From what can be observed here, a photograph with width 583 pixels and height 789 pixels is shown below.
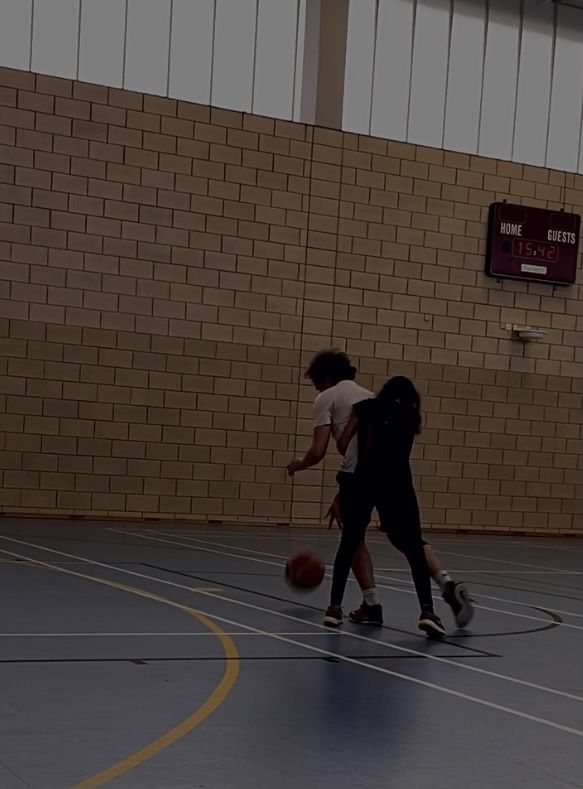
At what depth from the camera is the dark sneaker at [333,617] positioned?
8.49 m

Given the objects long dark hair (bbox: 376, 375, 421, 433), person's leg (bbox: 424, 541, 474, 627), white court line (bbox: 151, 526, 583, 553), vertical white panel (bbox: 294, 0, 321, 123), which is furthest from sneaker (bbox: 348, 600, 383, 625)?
vertical white panel (bbox: 294, 0, 321, 123)

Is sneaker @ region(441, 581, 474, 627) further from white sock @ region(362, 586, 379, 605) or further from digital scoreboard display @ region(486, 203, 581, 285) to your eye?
digital scoreboard display @ region(486, 203, 581, 285)

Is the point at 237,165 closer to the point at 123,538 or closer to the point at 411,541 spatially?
the point at 123,538

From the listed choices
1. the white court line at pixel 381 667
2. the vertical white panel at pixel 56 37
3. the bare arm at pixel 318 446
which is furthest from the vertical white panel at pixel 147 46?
the bare arm at pixel 318 446

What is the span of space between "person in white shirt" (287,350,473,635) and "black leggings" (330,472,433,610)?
1 cm

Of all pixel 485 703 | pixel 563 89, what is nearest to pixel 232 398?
pixel 563 89

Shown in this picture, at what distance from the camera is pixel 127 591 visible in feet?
32.7

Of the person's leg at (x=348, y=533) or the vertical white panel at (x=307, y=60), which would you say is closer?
the person's leg at (x=348, y=533)

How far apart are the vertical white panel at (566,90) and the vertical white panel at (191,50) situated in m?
6.89

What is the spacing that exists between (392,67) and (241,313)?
533 centimetres

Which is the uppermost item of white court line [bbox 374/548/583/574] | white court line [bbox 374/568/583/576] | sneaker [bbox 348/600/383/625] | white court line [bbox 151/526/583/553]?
sneaker [bbox 348/600/383/625]

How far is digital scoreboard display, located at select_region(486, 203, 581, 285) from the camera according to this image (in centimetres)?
2273

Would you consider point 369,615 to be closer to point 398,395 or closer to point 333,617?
point 333,617

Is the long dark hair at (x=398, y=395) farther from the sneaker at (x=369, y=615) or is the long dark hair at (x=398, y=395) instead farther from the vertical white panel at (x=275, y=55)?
the vertical white panel at (x=275, y=55)
